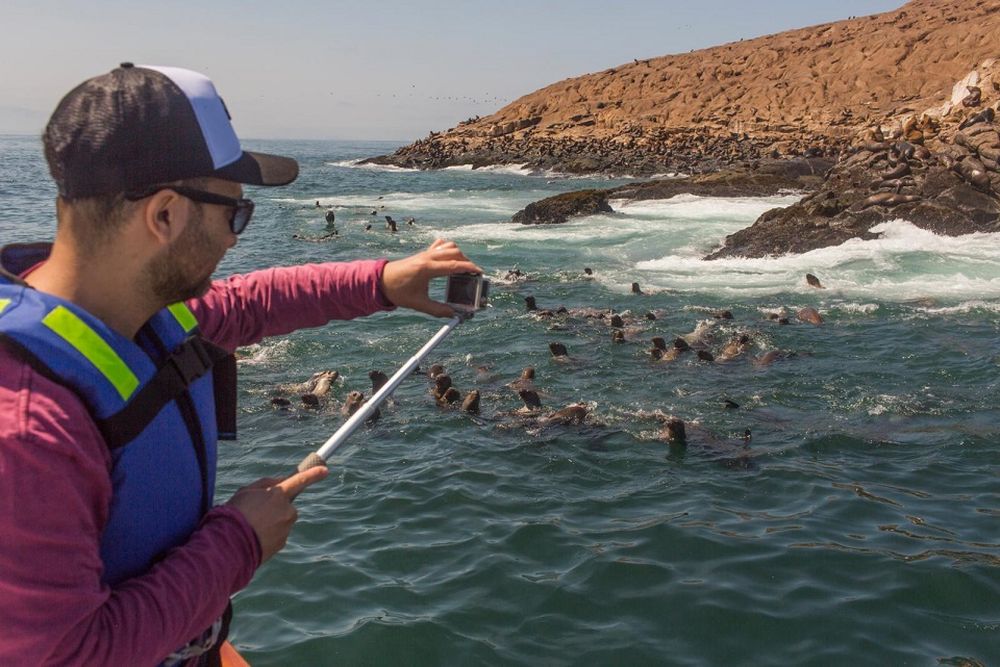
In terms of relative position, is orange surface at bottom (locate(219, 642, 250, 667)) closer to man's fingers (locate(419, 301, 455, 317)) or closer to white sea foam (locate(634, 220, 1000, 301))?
man's fingers (locate(419, 301, 455, 317))

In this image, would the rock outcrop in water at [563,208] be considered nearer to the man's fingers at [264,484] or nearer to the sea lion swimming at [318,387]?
the sea lion swimming at [318,387]

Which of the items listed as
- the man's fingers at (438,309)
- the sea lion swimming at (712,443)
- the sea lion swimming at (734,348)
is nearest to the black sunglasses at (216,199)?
the man's fingers at (438,309)

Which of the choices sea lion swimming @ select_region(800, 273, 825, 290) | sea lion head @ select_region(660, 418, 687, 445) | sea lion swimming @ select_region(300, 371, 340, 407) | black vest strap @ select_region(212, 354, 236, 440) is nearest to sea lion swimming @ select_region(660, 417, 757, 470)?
sea lion head @ select_region(660, 418, 687, 445)

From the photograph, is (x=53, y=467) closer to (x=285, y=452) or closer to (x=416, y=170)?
(x=285, y=452)

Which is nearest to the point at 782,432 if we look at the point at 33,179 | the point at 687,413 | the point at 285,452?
the point at 687,413

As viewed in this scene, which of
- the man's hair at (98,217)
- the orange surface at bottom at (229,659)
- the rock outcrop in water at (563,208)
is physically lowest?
the orange surface at bottom at (229,659)

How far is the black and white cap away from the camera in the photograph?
2.03 m

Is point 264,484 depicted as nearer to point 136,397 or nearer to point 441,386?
point 136,397

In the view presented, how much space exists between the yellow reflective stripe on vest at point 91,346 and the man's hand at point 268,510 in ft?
1.44

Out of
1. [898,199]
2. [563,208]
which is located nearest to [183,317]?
[898,199]

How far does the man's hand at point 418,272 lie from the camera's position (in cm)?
317

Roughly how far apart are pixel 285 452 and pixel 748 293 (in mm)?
10703

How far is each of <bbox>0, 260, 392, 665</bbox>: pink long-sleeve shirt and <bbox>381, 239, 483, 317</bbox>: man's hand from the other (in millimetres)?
1161

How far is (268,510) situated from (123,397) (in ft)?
1.61
